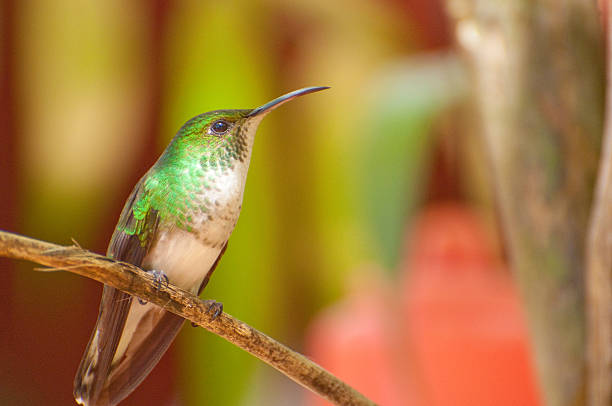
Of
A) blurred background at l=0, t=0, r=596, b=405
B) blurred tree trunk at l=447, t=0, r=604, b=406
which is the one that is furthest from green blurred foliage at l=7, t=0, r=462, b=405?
blurred tree trunk at l=447, t=0, r=604, b=406

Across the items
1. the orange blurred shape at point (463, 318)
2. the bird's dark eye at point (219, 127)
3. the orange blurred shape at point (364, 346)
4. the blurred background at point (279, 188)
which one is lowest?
the orange blurred shape at point (364, 346)

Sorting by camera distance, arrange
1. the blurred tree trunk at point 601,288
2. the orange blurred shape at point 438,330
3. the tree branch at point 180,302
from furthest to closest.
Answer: the orange blurred shape at point 438,330 < the blurred tree trunk at point 601,288 < the tree branch at point 180,302

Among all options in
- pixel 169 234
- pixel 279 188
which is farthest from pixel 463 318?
pixel 169 234

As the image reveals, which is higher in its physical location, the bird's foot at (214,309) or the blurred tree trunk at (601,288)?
the bird's foot at (214,309)

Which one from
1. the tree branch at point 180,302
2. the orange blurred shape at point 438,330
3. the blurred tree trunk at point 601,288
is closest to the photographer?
the tree branch at point 180,302

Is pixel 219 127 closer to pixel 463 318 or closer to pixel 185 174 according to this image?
pixel 185 174

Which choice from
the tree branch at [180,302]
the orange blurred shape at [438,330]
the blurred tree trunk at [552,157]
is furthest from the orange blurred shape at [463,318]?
the tree branch at [180,302]

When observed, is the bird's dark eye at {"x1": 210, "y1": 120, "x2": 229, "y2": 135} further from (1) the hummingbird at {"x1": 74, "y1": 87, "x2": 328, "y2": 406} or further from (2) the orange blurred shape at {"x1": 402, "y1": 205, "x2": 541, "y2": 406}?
(2) the orange blurred shape at {"x1": 402, "y1": 205, "x2": 541, "y2": 406}

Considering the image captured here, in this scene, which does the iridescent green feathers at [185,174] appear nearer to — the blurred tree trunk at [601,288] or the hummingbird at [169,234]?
the hummingbird at [169,234]
